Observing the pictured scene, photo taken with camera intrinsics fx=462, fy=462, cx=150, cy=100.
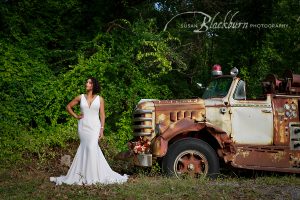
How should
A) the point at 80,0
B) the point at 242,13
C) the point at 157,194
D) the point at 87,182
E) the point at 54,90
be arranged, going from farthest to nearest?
the point at 242,13 < the point at 80,0 < the point at 54,90 < the point at 87,182 < the point at 157,194

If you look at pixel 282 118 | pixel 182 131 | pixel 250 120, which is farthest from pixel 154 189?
pixel 282 118

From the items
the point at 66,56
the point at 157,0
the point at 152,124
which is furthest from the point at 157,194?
the point at 157,0

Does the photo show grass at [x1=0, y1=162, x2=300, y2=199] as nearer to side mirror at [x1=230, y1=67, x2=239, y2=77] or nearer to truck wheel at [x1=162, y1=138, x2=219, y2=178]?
truck wheel at [x1=162, y1=138, x2=219, y2=178]

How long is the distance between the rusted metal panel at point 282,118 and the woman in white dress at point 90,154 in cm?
320

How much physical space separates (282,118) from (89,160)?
3.96m

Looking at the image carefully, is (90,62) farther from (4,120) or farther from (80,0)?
(80,0)

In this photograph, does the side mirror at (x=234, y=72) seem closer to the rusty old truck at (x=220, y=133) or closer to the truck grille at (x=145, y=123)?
the rusty old truck at (x=220, y=133)

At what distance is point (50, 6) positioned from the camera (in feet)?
45.2

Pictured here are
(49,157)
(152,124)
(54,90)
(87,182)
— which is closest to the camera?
(87,182)

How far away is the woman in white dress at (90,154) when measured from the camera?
805 centimetres

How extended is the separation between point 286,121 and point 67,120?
5.45m

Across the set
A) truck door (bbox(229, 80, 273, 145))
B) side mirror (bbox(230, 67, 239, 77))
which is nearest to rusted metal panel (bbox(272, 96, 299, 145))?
truck door (bbox(229, 80, 273, 145))

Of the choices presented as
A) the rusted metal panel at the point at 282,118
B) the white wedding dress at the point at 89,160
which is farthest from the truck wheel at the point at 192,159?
the rusted metal panel at the point at 282,118

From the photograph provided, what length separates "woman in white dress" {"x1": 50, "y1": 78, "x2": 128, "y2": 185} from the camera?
805 cm
